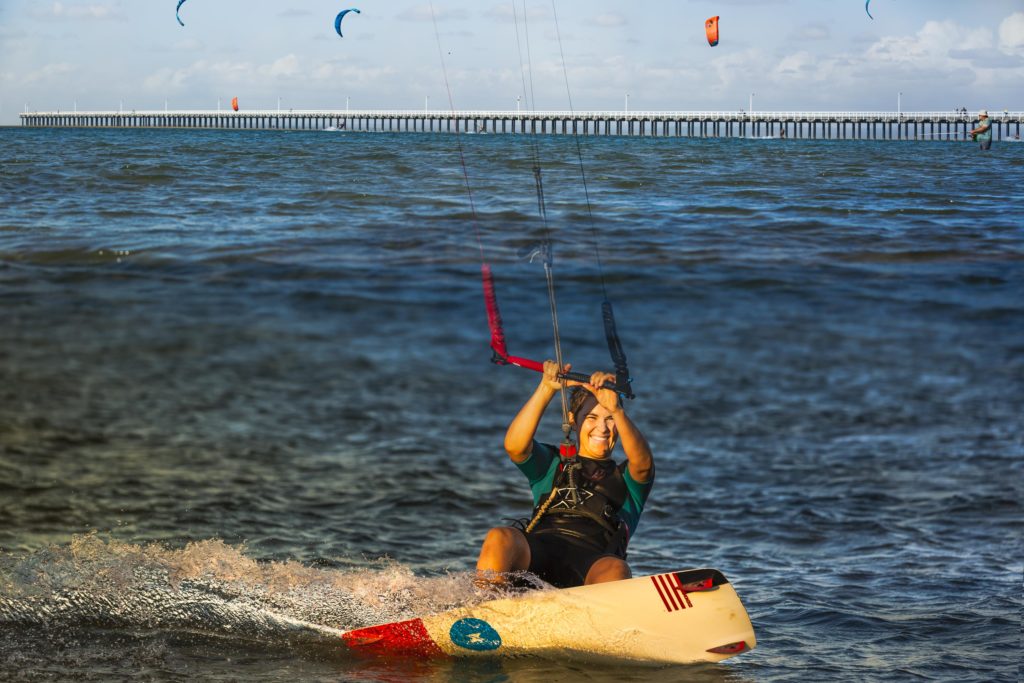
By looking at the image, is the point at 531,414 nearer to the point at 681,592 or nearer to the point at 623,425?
the point at 623,425

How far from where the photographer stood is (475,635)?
8539mm

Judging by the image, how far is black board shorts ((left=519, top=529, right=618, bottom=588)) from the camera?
26.8 ft

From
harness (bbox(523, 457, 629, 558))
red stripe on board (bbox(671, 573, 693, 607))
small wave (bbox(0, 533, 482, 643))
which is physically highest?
harness (bbox(523, 457, 629, 558))

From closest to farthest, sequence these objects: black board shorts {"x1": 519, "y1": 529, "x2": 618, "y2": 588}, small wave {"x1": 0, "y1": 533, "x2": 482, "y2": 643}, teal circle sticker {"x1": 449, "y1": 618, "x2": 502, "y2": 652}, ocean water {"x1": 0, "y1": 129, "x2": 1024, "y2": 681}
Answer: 1. black board shorts {"x1": 519, "y1": 529, "x2": 618, "y2": 588}
2. teal circle sticker {"x1": 449, "y1": 618, "x2": 502, "y2": 652}
3. small wave {"x1": 0, "y1": 533, "x2": 482, "y2": 643}
4. ocean water {"x1": 0, "y1": 129, "x2": 1024, "y2": 681}

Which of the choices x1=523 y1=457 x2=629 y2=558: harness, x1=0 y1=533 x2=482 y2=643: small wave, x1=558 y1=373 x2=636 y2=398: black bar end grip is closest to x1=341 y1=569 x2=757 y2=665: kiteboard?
x1=523 y1=457 x2=629 y2=558: harness

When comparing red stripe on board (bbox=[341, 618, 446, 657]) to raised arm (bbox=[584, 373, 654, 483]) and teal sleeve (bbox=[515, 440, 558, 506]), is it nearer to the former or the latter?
teal sleeve (bbox=[515, 440, 558, 506])

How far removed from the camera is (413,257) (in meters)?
12.6

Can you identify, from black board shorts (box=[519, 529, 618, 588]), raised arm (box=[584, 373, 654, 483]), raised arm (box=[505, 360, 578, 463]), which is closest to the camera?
raised arm (box=[584, 373, 654, 483])

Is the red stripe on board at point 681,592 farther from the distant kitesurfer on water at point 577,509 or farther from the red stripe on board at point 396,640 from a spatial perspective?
the red stripe on board at point 396,640

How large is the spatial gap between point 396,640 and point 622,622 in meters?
1.90

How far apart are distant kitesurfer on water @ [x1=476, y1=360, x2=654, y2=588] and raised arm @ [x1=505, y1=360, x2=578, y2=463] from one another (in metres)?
0.01

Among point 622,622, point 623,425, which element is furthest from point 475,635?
point 623,425

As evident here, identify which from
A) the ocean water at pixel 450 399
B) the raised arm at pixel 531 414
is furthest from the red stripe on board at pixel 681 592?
the raised arm at pixel 531 414

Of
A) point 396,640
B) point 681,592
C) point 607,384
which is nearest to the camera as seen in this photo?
point 607,384
